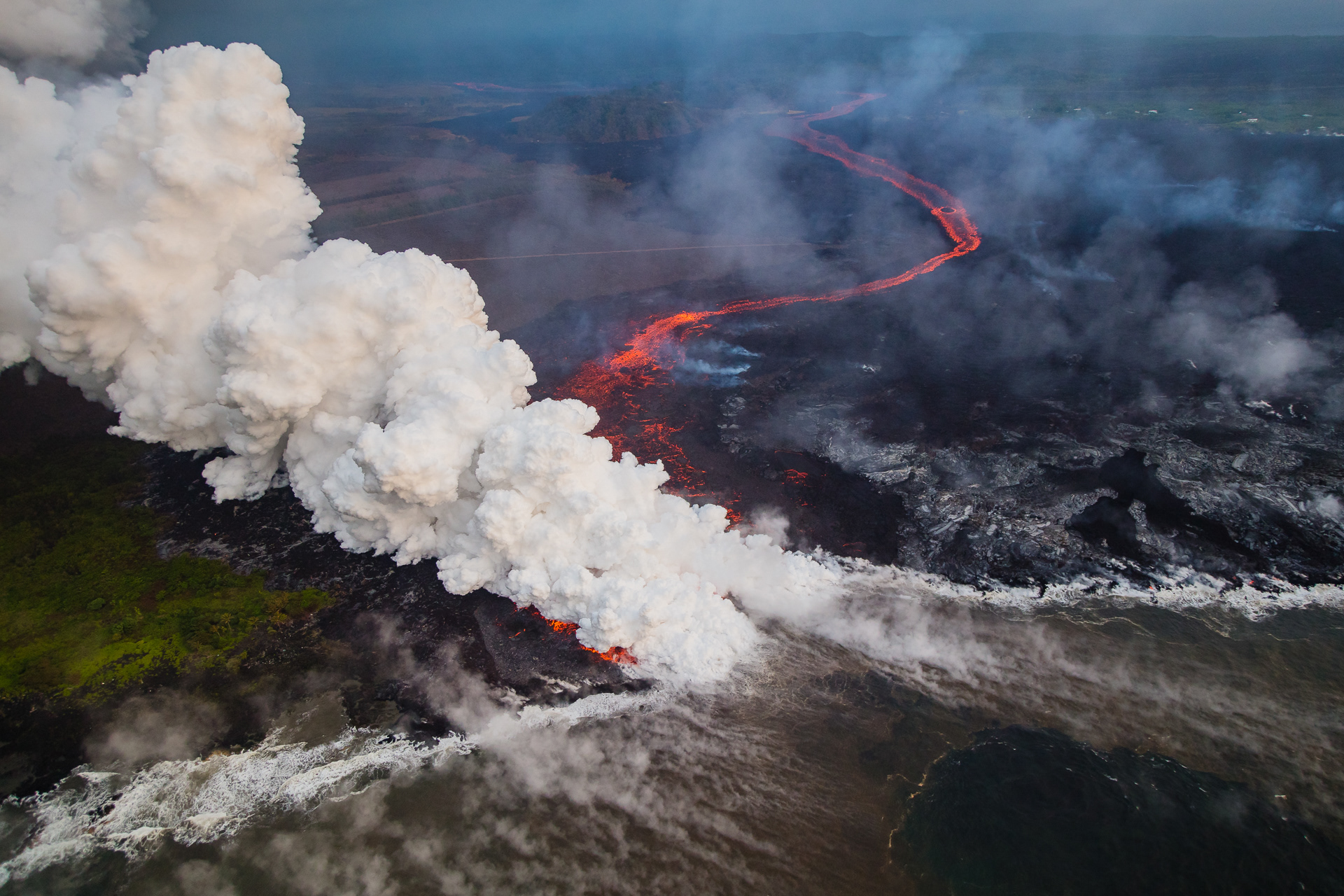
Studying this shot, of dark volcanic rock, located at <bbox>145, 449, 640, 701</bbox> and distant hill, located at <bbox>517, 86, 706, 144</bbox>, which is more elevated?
distant hill, located at <bbox>517, 86, 706, 144</bbox>

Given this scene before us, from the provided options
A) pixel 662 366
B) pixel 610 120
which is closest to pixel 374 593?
pixel 662 366

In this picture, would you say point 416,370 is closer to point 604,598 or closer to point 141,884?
point 604,598

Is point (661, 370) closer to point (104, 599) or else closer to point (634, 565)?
point (634, 565)

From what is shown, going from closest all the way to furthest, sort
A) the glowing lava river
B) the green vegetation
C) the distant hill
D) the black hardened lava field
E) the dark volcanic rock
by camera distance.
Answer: the black hardened lava field < the dark volcanic rock < the green vegetation < the glowing lava river < the distant hill

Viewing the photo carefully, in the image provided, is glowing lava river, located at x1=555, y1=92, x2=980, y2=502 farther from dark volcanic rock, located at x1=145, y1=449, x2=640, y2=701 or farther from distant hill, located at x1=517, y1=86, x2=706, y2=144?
distant hill, located at x1=517, y1=86, x2=706, y2=144

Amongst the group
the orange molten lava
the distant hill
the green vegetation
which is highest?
the distant hill

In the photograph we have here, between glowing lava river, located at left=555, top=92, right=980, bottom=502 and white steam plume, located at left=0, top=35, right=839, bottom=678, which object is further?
glowing lava river, located at left=555, top=92, right=980, bottom=502

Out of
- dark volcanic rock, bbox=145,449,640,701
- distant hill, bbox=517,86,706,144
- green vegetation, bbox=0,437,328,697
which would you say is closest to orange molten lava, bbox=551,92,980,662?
dark volcanic rock, bbox=145,449,640,701
